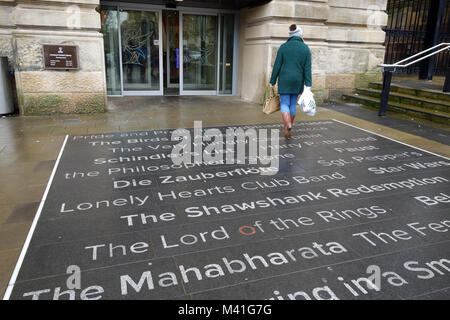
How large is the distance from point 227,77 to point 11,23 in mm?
6447

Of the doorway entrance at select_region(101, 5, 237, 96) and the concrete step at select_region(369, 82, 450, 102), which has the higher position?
the doorway entrance at select_region(101, 5, 237, 96)

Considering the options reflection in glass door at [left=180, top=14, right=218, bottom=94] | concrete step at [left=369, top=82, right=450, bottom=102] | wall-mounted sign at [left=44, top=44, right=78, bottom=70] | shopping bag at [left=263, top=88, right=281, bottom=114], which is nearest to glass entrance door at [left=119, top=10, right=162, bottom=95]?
reflection in glass door at [left=180, top=14, right=218, bottom=94]

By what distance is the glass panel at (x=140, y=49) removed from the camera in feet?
37.3

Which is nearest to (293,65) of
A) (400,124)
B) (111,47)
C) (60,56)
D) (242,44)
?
(400,124)

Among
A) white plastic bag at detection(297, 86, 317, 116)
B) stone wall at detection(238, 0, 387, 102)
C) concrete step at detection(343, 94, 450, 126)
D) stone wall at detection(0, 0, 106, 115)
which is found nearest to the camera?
white plastic bag at detection(297, 86, 317, 116)

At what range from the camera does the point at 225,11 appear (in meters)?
11.9

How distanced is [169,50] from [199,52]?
988 mm

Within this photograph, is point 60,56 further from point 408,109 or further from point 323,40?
point 408,109

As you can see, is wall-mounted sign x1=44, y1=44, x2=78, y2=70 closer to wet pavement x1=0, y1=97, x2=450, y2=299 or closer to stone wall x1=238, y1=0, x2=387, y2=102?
wet pavement x1=0, y1=97, x2=450, y2=299

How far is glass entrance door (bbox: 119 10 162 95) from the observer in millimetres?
11383

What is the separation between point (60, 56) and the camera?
8.17 meters

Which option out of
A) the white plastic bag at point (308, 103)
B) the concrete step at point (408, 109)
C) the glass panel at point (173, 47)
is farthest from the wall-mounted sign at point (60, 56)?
the concrete step at point (408, 109)
